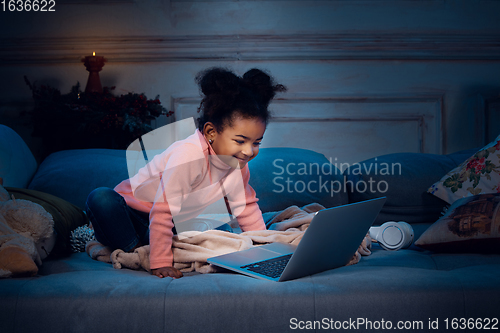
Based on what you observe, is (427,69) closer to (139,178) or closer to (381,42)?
(381,42)

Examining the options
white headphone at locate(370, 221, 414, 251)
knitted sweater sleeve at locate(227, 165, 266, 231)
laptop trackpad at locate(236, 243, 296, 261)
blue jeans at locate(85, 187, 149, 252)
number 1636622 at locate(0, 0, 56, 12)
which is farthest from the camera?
number 1636622 at locate(0, 0, 56, 12)

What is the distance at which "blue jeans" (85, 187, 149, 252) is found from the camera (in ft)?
3.84

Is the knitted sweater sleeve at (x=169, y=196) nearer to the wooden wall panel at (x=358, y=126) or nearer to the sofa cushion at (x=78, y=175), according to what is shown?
the sofa cushion at (x=78, y=175)

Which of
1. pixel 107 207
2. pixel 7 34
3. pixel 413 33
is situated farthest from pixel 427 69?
pixel 7 34

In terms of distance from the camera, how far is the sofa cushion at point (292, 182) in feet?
5.35

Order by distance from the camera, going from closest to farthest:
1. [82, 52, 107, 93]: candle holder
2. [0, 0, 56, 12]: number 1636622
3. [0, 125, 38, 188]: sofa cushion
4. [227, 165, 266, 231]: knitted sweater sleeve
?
[227, 165, 266, 231]: knitted sweater sleeve, [0, 125, 38, 188]: sofa cushion, [82, 52, 107, 93]: candle holder, [0, 0, 56, 12]: number 1636622

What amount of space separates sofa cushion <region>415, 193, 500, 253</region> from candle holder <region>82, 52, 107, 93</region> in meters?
1.76

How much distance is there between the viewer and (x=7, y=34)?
2307mm

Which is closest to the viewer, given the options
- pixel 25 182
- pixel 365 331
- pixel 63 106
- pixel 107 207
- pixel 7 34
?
pixel 365 331

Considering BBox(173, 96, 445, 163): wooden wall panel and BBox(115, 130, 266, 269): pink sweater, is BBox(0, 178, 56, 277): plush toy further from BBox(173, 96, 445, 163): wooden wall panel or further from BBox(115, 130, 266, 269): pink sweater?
BBox(173, 96, 445, 163): wooden wall panel

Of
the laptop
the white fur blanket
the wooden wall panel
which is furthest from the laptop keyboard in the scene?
the wooden wall panel

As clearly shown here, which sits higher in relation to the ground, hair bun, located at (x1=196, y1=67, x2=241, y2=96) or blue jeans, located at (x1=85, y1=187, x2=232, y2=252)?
hair bun, located at (x1=196, y1=67, x2=241, y2=96)

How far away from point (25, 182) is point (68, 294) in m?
1.01

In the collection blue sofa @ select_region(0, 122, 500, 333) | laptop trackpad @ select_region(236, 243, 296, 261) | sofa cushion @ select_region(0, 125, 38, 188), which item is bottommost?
blue sofa @ select_region(0, 122, 500, 333)
